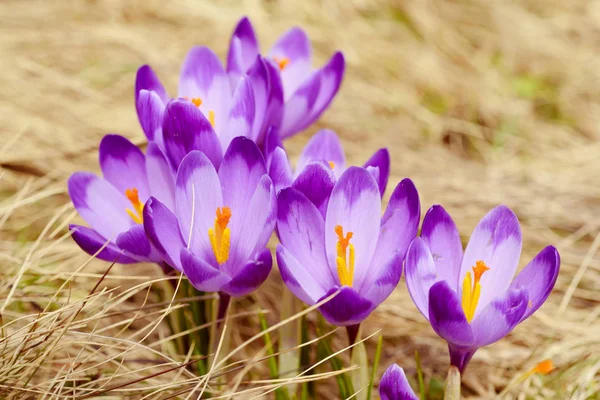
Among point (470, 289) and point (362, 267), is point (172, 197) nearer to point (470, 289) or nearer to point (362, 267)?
point (362, 267)

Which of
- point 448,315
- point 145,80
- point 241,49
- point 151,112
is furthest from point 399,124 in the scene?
point 448,315

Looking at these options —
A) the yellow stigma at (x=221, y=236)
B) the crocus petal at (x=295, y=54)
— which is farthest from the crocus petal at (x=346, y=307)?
the crocus petal at (x=295, y=54)

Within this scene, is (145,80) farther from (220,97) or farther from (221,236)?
(221,236)

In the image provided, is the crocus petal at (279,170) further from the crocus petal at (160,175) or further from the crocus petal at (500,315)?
the crocus petal at (500,315)

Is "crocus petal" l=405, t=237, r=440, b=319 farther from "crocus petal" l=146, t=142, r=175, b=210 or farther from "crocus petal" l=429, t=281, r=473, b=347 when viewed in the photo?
"crocus petal" l=146, t=142, r=175, b=210

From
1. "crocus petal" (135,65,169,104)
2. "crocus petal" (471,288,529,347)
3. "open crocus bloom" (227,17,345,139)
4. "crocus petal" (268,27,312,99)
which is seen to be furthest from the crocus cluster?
"crocus petal" (268,27,312,99)

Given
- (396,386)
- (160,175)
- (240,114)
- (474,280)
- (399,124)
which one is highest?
(240,114)
